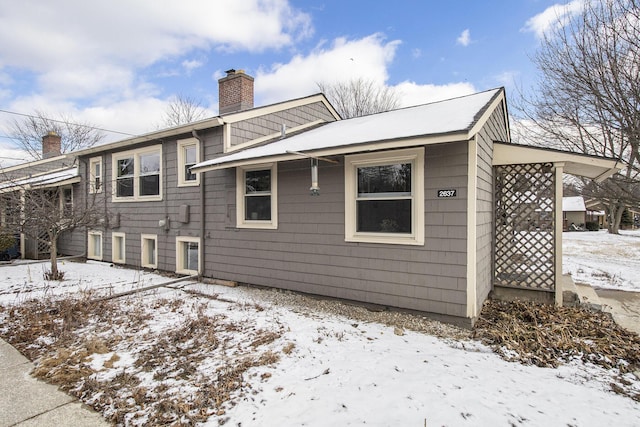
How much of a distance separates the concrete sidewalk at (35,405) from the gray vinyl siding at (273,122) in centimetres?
554

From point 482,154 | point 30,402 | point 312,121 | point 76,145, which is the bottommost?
point 30,402

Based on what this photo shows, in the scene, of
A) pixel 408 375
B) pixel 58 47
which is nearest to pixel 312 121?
pixel 408 375

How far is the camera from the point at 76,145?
25.3 m

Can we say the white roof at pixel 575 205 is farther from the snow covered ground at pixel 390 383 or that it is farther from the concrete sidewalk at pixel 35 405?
the concrete sidewalk at pixel 35 405

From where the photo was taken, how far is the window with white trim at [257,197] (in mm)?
6832

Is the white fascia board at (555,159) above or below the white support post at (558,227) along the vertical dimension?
above

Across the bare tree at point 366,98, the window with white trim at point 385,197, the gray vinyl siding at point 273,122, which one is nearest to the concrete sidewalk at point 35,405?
the window with white trim at point 385,197

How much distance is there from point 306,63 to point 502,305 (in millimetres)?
21206

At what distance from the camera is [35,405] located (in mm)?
2906

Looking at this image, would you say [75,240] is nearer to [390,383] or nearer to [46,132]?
[390,383]

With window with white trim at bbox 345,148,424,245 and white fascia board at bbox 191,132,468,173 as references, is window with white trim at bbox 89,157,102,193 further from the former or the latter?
window with white trim at bbox 345,148,424,245

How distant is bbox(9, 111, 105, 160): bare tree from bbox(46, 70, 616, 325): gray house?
2097 centimetres

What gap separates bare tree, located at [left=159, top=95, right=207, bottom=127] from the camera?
26812 mm

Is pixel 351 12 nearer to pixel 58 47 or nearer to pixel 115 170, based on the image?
pixel 115 170
